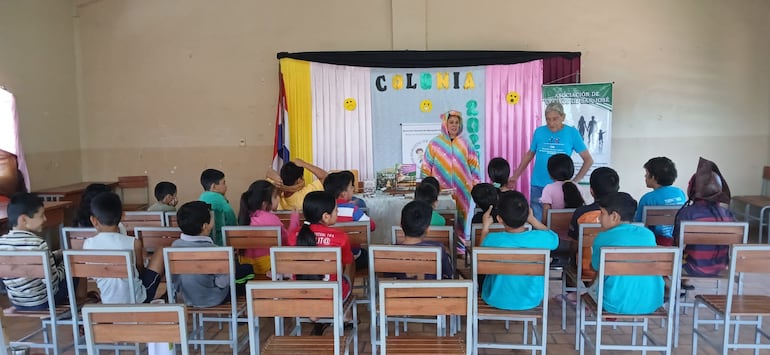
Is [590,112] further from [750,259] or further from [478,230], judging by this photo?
[750,259]

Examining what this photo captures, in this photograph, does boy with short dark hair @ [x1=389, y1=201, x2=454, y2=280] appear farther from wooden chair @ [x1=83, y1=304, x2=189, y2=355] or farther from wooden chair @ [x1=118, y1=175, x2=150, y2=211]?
wooden chair @ [x1=118, y1=175, x2=150, y2=211]

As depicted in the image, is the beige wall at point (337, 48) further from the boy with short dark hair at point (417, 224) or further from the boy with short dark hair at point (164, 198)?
the boy with short dark hair at point (417, 224)

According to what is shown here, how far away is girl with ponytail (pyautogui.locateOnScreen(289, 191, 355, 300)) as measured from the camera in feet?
9.12

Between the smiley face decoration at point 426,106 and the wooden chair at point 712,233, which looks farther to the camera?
the smiley face decoration at point 426,106

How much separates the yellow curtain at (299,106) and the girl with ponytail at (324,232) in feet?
10.8

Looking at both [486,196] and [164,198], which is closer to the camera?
[486,196]

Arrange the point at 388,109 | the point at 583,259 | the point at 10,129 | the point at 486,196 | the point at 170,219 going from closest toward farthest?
the point at 583,259
the point at 486,196
the point at 170,219
the point at 10,129
the point at 388,109

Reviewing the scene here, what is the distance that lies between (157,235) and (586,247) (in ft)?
8.73

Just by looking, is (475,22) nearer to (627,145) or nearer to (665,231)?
(627,145)

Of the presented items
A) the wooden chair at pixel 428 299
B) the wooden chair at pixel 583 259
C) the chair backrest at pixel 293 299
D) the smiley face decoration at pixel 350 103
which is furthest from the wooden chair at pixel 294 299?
the smiley face decoration at pixel 350 103

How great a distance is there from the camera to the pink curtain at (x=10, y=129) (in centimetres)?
524

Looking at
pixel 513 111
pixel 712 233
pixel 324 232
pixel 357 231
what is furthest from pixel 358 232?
pixel 513 111

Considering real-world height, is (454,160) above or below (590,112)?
below

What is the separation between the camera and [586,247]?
10.1 ft
